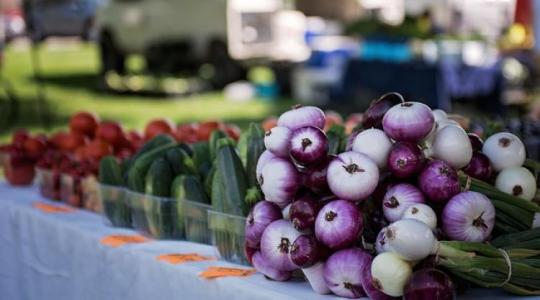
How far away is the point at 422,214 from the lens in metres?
1.87

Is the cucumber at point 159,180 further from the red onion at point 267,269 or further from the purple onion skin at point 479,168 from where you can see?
the purple onion skin at point 479,168

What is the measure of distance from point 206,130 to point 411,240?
5.79 feet

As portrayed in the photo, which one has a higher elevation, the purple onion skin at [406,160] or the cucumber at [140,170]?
the purple onion skin at [406,160]

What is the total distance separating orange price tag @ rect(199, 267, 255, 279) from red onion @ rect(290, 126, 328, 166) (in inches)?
15.0

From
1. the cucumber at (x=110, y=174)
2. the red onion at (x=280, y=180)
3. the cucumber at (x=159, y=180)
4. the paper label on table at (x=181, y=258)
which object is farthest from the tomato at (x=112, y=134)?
the red onion at (x=280, y=180)

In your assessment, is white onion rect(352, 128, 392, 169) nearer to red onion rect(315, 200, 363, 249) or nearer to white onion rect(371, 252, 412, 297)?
red onion rect(315, 200, 363, 249)

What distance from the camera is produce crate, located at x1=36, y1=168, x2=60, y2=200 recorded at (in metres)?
3.33

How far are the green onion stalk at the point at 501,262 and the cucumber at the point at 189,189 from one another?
0.94m

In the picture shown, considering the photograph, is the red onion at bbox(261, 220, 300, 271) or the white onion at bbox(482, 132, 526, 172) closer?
the red onion at bbox(261, 220, 300, 271)

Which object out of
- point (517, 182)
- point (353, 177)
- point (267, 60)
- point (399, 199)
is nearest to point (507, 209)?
point (517, 182)

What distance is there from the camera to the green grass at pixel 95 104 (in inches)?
415

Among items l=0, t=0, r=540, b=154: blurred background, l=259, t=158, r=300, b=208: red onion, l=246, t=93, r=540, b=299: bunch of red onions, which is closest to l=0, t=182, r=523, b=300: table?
l=246, t=93, r=540, b=299: bunch of red onions

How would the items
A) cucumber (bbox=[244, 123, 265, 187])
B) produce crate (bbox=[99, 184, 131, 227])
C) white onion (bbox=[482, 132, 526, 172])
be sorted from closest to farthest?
white onion (bbox=[482, 132, 526, 172]) → cucumber (bbox=[244, 123, 265, 187]) → produce crate (bbox=[99, 184, 131, 227])

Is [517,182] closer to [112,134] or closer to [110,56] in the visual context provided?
[112,134]
